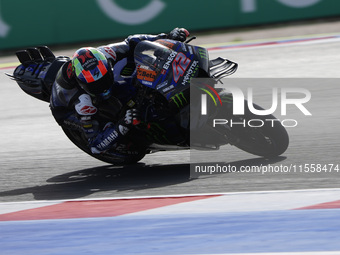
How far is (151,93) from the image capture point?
5.59 metres

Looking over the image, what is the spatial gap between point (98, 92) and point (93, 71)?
19 centimetres

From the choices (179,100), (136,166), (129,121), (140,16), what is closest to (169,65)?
(179,100)

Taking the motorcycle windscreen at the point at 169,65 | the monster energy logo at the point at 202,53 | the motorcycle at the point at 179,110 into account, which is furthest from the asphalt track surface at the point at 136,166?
the monster energy logo at the point at 202,53

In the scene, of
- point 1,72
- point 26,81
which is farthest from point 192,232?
point 1,72

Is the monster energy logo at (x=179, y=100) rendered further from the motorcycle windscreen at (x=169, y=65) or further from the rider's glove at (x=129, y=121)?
the rider's glove at (x=129, y=121)

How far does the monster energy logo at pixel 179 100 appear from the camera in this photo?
5418 mm

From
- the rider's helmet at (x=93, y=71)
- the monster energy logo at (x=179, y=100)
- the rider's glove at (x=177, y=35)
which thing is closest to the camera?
the monster energy logo at (x=179, y=100)

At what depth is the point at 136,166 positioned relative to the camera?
6.43 meters

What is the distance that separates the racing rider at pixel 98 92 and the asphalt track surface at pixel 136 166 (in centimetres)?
42

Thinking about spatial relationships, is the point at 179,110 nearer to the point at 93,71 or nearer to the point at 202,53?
the point at 202,53

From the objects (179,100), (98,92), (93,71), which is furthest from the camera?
(98,92)

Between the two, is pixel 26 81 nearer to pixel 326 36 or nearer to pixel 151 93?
pixel 151 93

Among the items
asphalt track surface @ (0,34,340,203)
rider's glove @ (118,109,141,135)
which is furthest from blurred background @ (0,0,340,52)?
rider's glove @ (118,109,141,135)

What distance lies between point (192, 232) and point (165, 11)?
1063 centimetres
